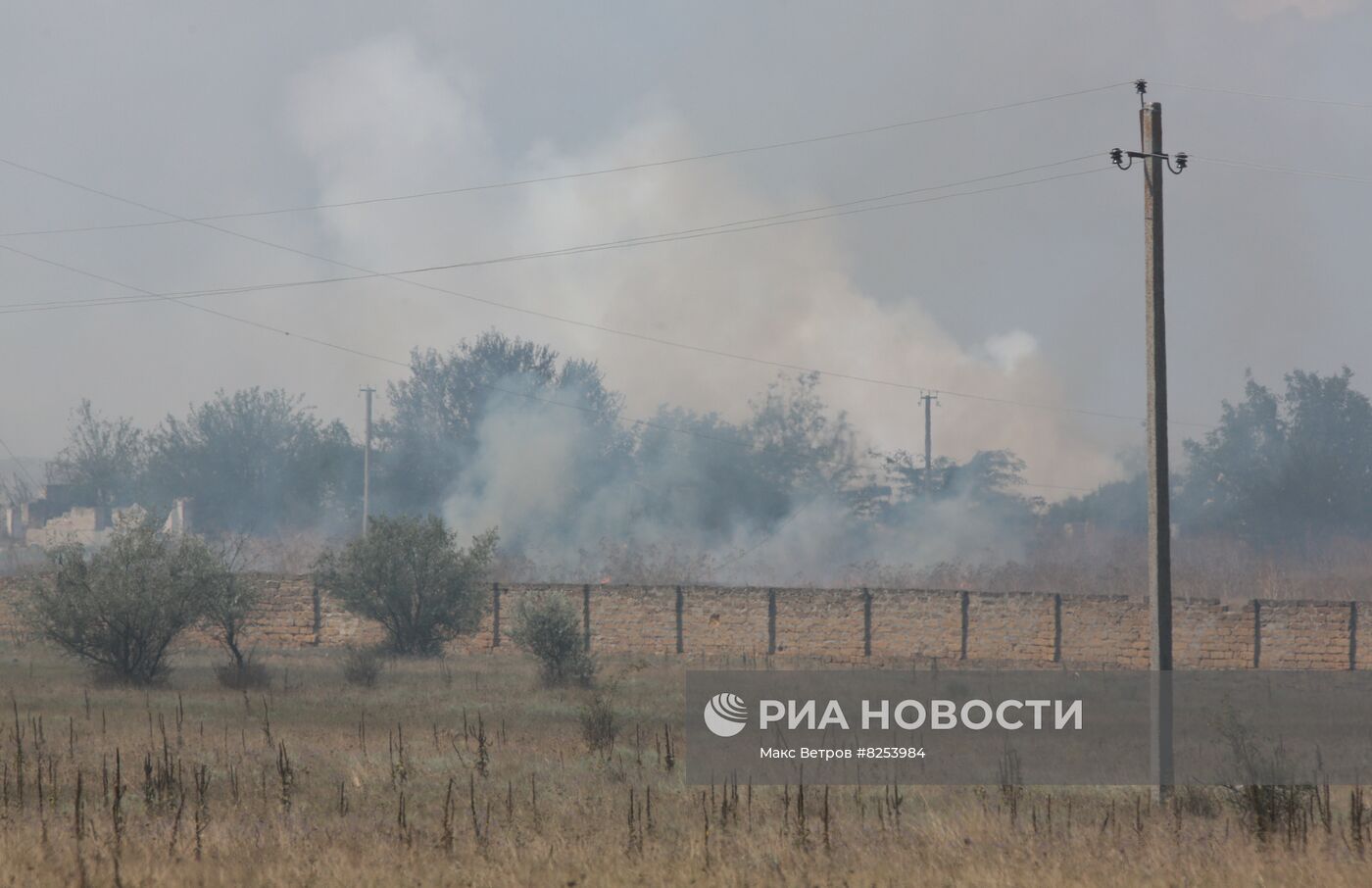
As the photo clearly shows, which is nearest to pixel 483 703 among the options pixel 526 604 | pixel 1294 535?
pixel 526 604

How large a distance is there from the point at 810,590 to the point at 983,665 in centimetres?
479

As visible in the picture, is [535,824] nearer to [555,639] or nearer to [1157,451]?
[1157,451]

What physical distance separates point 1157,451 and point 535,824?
7.24 metres

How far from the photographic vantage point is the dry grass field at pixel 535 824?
9.06m

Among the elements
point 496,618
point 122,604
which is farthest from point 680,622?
point 122,604

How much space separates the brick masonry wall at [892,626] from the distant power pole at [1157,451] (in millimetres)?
17980

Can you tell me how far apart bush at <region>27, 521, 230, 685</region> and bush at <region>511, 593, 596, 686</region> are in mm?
6428

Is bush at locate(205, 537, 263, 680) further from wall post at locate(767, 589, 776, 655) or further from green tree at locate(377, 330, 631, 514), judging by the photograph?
green tree at locate(377, 330, 631, 514)

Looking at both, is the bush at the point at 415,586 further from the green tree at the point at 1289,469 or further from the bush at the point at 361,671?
the green tree at the point at 1289,469

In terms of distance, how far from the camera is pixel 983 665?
30344 millimetres

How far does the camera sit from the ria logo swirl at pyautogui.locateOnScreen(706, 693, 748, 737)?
18422 millimetres

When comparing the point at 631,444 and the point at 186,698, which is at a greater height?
the point at 631,444

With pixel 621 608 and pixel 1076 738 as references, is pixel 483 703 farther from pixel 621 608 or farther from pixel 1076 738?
pixel 621 608

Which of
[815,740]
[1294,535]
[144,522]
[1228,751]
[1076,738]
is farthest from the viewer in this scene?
[1294,535]
